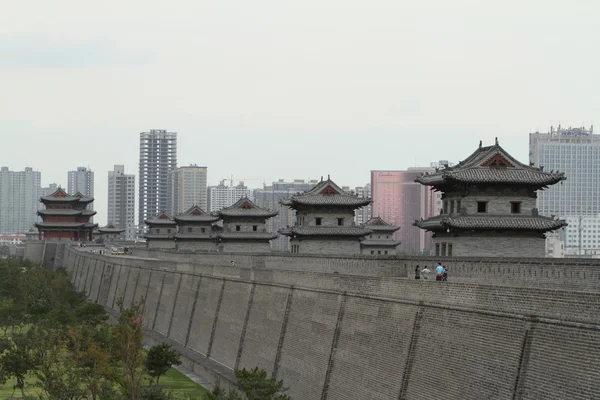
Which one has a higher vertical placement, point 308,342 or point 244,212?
point 244,212

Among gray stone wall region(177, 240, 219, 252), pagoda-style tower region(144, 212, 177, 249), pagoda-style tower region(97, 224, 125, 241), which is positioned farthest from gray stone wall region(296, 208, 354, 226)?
pagoda-style tower region(97, 224, 125, 241)

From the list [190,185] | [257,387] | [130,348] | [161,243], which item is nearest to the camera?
[257,387]

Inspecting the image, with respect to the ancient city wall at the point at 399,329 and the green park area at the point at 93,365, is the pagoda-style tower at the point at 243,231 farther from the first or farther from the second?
the ancient city wall at the point at 399,329

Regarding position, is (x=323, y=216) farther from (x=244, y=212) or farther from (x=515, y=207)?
(x=244, y=212)

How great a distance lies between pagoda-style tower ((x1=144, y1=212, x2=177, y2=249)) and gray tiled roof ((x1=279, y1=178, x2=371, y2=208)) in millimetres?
45295

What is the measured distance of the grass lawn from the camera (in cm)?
3216

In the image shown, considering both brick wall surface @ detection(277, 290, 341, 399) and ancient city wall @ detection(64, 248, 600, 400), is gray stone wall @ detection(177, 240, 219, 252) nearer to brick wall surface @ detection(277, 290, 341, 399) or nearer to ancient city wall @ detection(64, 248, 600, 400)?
ancient city wall @ detection(64, 248, 600, 400)

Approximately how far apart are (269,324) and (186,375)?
276 inches

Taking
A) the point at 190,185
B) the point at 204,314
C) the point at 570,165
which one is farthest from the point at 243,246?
the point at 190,185

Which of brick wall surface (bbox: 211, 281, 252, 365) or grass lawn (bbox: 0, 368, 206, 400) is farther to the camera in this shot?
brick wall surface (bbox: 211, 281, 252, 365)

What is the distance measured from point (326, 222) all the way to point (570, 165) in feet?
299

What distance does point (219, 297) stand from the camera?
126 feet

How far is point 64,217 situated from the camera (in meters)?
104

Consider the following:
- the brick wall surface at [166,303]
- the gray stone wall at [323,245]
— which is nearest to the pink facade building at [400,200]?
the gray stone wall at [323,245]
